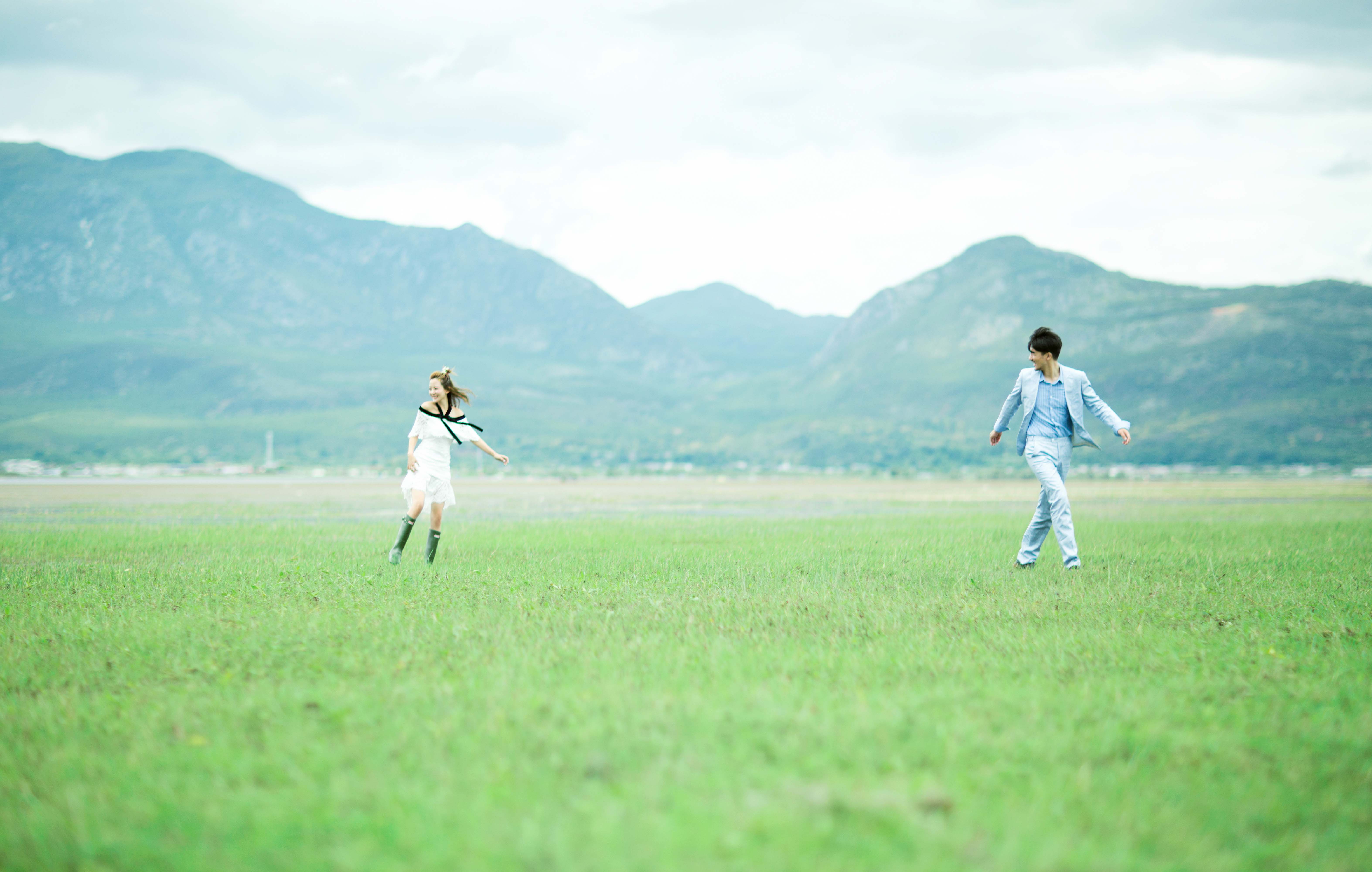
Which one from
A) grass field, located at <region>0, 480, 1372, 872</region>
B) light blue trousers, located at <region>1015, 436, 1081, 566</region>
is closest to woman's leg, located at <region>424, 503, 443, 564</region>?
grass field, located at <region>0, 480, 1372, 872</region>

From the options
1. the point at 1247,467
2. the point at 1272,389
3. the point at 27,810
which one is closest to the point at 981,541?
the point at 27,810

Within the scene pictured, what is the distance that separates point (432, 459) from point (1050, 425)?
809 cm

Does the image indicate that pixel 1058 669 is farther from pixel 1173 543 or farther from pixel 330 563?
pixel 1173 543

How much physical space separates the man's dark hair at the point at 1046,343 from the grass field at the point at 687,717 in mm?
2757

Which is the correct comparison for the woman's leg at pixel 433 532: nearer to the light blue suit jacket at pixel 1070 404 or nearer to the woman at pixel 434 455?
the woman at pixel 434 455

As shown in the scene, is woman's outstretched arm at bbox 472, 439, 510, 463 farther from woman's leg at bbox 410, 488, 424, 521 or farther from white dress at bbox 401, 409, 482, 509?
woman's leg at bbox 410, 488, 424, 521

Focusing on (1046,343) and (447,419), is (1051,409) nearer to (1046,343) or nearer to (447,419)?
(1046,343)

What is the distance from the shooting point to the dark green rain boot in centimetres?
1298

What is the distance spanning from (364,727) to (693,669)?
213 centimetres

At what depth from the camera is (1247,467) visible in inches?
5497

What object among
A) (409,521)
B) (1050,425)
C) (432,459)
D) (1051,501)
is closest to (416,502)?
(409,521)

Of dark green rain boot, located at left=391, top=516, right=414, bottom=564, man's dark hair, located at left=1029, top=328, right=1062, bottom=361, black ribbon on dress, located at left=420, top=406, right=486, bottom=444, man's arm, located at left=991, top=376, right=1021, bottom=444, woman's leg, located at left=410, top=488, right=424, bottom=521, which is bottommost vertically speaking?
dark green rain boot, located at left=391, top=516, right=414, bottom=564

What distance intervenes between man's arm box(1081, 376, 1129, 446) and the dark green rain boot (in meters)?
8.75

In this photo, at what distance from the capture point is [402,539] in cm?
1319
